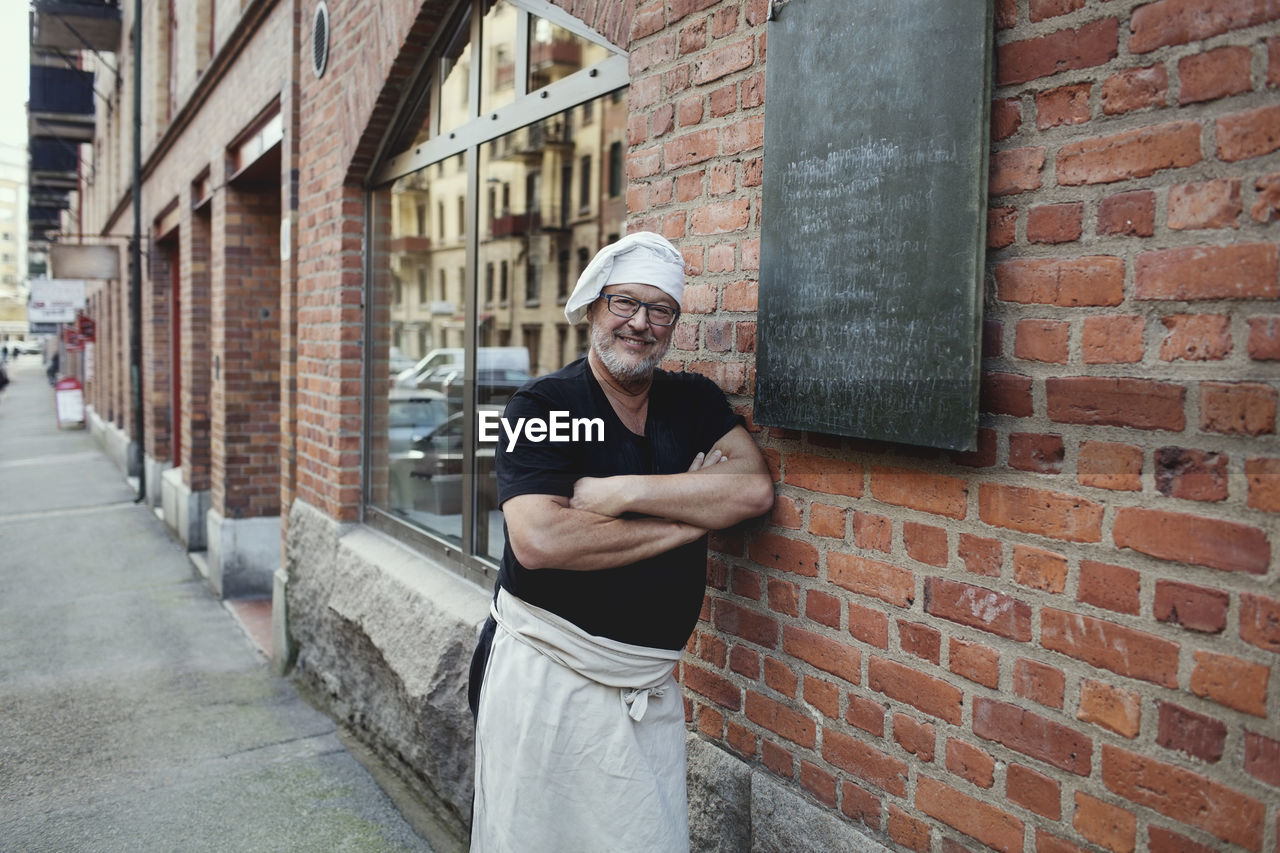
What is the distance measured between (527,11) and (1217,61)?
8.84 ft

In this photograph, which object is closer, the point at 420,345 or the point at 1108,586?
the point at 1108,586

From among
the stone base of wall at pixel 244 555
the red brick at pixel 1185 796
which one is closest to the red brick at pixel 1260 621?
the red brick at pixel 1185 796

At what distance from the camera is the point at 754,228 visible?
2.33 meters

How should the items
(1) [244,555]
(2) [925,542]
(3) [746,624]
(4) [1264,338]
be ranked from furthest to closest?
(1) [244,555] → (3) [746,624] → (2) [925,542] → (4) [1264,338]

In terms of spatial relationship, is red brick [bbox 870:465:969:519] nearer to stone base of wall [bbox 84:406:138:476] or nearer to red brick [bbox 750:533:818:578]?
red brick [bbox 750:533:818:578]

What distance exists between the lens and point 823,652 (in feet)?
7.19

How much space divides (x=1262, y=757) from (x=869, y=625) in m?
0.78

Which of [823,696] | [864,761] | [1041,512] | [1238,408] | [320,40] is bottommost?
[864,761]

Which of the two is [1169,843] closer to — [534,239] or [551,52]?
[551,52]

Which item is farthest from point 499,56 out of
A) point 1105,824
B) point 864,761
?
point 1105,824

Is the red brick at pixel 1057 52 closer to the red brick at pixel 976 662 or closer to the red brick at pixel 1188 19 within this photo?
the red brick at pixel 1188 19

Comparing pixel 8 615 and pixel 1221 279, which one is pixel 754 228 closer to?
pixel 1221 279

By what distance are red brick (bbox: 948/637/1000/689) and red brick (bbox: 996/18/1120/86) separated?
1024mm

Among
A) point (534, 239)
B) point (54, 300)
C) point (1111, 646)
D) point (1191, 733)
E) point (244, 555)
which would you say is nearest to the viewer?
point (1191, 733)
